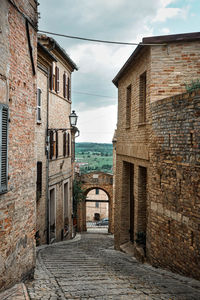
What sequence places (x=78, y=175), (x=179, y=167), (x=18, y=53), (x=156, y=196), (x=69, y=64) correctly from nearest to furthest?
1. (x=18, y=53)
2. (x=179, y=167)
3. (x=156, y=196)
4. (x=69, y=64)
5. (x=78, y=175)

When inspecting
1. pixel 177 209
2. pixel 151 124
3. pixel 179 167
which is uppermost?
pixel 151 124

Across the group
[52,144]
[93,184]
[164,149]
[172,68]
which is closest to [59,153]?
[52,144]

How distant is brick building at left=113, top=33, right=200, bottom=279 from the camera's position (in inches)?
244

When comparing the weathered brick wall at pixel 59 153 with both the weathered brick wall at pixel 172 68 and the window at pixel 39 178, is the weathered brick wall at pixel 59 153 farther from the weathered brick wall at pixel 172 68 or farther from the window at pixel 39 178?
the weathered brick wall at pixel 172 68

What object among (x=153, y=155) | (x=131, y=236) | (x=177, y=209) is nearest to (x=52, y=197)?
(x=131, y=236)

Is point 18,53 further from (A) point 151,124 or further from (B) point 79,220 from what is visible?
(B) point 79,220

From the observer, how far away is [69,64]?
18141mm

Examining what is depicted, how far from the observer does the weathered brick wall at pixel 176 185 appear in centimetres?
602

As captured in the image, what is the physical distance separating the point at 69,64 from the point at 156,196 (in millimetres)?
12470

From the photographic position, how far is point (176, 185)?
268 inches

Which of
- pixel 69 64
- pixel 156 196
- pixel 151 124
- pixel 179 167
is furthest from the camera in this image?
pixel 69 64

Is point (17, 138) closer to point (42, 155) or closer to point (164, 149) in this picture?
point (164, 149)

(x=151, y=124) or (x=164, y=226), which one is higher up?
(x=151, y=124)

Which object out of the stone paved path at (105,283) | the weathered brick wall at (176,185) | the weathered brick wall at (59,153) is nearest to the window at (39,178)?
the weathered brick wall at (59,153)
